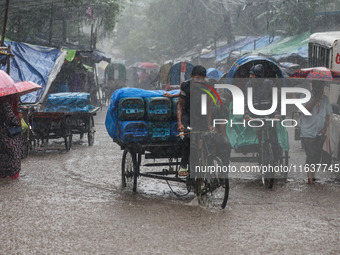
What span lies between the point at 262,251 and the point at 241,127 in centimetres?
428

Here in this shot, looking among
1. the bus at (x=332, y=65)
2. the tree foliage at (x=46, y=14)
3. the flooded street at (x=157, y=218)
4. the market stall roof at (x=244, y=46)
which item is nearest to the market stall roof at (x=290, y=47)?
the market stall roof at (x=244, y=46)

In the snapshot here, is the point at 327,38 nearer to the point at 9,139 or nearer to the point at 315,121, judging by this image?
the point at 315,121

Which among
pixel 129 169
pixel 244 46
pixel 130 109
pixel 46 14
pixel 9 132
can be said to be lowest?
pixel 129 169

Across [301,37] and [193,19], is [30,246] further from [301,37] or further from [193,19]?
[193,19]

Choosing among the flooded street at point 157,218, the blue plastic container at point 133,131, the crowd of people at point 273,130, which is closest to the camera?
the flooded street at point 157,218

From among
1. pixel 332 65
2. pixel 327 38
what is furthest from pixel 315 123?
pixel 327 38

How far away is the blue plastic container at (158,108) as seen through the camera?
7.38 m

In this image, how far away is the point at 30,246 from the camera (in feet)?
16.3

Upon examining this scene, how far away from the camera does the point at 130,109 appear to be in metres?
7.30

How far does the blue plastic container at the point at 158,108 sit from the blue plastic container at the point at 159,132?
0.25ft

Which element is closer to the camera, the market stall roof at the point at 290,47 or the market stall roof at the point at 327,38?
the market stall roof at the point at 327,38

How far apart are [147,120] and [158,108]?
0.79ft

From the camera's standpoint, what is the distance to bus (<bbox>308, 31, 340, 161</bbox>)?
894cm

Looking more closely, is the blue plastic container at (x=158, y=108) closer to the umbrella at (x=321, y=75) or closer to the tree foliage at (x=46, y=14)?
the umbrella at (x=321, y=75)
